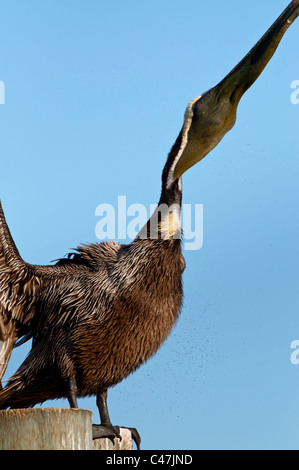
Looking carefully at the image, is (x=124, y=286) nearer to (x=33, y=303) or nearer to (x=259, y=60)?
(x=33, y=303)

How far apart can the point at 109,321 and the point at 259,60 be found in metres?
2.10

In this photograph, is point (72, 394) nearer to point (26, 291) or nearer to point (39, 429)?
point (26, 291)

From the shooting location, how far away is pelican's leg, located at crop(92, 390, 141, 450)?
5.61 m

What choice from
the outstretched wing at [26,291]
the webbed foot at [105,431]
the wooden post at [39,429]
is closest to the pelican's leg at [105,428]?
Result: the webbed foot at [105,431]

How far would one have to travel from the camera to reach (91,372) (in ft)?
19.1

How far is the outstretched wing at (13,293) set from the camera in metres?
6.01

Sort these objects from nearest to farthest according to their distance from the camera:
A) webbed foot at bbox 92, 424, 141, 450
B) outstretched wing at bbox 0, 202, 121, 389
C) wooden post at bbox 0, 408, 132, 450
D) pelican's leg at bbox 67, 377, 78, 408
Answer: wooden post at bbox 0, 408, 132, 450
webbed foot at bbox 92, 424, 141, 450
pelican's leg at bbox 67, 377, 78, 408
outstretched wing at bbox 0, 202, 121, 389

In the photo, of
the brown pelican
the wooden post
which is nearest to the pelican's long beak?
the brown pelican

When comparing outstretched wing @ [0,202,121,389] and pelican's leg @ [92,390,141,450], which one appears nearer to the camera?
pelican's leg @ [92,390,141,450]

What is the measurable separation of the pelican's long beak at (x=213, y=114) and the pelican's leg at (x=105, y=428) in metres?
1.69

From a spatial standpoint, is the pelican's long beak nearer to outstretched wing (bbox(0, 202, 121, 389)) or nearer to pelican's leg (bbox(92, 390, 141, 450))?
outstretched wing (bbox(0, 202, 121, 389))
